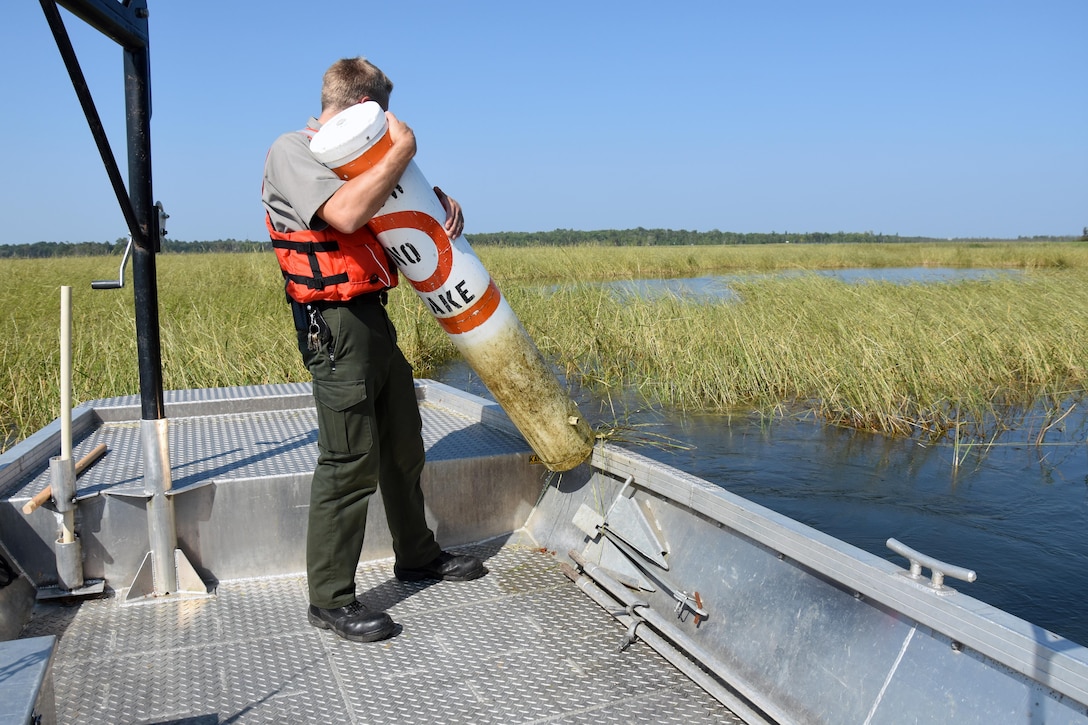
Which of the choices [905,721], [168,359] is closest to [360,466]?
[905,721]

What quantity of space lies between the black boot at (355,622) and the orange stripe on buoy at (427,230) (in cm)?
107

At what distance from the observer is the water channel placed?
4.24 meters

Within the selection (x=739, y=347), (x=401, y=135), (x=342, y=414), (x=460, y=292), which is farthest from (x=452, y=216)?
(x=739, y=347)

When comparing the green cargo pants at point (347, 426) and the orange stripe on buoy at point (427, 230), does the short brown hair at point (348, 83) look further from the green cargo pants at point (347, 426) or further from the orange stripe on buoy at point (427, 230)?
the green cargo pants at point (347, 426)

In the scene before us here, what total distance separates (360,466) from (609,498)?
0.98 meters

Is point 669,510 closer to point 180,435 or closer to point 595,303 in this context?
point 180,435

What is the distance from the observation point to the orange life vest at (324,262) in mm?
2494

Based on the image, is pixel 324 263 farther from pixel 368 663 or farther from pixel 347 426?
pixel 368 663

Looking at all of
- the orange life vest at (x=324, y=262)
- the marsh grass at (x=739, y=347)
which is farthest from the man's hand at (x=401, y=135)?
the marsh grass at (x=739, y=347)

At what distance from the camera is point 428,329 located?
9.64 meters

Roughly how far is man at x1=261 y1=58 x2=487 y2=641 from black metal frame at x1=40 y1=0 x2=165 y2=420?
42 centimetres

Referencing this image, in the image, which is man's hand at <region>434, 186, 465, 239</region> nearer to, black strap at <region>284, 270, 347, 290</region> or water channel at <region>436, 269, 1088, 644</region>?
black strap at <region>284, 270, 347, 290</region>

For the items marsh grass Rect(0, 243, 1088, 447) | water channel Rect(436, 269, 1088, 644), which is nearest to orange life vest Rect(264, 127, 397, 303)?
water channel Rect(436, 269, 1088, 644)

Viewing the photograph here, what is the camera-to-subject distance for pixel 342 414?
2598mm
